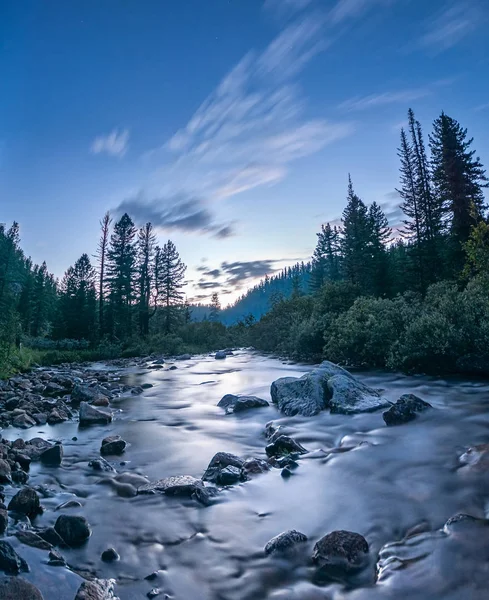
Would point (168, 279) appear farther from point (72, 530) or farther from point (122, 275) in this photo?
point (72, 530)

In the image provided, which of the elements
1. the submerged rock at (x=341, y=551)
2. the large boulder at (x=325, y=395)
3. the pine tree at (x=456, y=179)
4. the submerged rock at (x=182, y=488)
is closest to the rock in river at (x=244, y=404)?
the large boulder at (x=325, y=395)

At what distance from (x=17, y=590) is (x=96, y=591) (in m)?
0.58

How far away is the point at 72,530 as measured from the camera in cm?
395

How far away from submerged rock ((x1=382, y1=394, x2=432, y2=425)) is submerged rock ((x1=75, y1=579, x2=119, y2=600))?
618cm

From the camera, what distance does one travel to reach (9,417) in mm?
9367

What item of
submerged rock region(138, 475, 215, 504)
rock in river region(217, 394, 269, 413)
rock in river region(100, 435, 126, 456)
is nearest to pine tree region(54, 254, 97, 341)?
rock in river region(217, 394, 269, 413)

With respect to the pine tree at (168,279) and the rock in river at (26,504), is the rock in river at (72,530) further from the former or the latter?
the pine tree at (168,279)

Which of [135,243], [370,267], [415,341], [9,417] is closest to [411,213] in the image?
[370,267]

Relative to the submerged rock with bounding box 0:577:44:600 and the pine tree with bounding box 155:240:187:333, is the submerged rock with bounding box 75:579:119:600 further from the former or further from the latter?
the pine tree with bounding box 155:240:187:333

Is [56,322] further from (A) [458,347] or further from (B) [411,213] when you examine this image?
(A) [458,347]

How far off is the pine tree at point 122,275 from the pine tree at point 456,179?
36583mm

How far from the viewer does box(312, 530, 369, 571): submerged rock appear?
132 inches

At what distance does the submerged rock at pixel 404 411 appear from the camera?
25.7ft

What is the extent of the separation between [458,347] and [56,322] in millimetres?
45846
